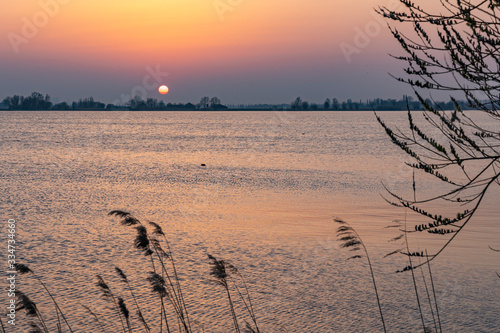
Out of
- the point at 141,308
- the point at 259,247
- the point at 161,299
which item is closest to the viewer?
the point at 161,299

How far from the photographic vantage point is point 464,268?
462 inches

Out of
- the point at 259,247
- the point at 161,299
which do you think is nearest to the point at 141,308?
the point at 161,299

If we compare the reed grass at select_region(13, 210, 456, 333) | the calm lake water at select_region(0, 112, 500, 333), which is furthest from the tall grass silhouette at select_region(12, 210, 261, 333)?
the calm lake water at select_region(0, 112, 500, 333)

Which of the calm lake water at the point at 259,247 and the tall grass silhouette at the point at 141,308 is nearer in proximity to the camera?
the tall grass silhouette at the point at 141,308

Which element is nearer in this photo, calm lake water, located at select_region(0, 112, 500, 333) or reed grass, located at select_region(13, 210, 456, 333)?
reed grass, located at select_region(13, 210, 456, 333)

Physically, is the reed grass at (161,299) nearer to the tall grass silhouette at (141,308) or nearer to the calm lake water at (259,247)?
the tall grass silhouette at (141,308)

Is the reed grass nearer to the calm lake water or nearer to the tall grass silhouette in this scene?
the tall grass silhouette

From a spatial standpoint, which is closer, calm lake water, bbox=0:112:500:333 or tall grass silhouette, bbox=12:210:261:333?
tall grass silhouette, bbox=12:210:261:333

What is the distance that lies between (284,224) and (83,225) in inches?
245

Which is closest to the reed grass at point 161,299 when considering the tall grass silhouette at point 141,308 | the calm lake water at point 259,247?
the tall grass silhouette at point 141,308

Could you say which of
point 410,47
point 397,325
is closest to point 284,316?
point 397,325

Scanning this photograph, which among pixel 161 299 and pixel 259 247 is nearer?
pixel 161 299

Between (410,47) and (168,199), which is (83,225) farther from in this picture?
(410,47)

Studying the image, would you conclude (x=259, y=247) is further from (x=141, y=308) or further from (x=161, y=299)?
(x=161, y=299)
